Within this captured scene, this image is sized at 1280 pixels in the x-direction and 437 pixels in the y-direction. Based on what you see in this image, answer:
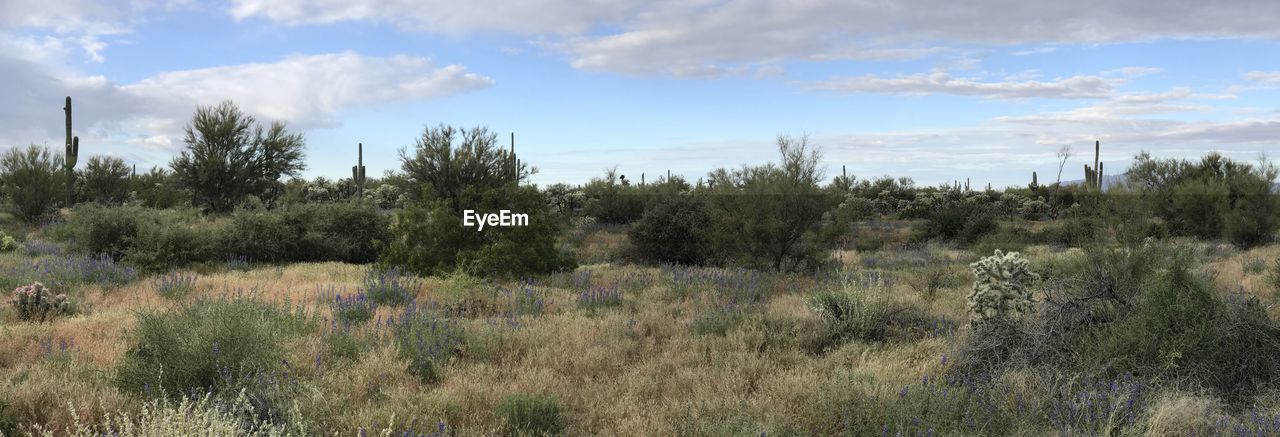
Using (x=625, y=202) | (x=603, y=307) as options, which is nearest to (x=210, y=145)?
(x=625, y=202)

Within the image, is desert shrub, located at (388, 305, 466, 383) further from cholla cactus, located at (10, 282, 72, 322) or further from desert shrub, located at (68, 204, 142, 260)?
desert shrub, located at (68, 204, 142, 260)

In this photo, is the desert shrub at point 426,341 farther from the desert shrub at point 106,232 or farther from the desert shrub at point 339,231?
the desert shrub at point 106,232

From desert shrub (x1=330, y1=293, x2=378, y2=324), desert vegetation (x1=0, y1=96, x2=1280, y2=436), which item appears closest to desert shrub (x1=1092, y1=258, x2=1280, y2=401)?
desert vegetation (x1=0, y1=96, x2=1280, y2=436)

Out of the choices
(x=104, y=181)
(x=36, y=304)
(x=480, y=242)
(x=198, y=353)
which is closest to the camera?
(x=198, y=353)

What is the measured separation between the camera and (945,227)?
1046 inches

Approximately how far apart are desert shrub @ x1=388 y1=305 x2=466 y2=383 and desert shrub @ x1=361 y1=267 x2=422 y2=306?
5.77 feet

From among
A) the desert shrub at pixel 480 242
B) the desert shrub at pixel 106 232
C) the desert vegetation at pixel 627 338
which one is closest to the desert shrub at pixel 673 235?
the desert vegetation at pixel 627 338

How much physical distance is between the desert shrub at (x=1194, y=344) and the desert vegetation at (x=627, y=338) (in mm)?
24

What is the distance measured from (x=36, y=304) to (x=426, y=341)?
538cm

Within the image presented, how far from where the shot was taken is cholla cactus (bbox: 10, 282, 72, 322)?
8195 millimetres

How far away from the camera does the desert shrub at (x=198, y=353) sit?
5.17m

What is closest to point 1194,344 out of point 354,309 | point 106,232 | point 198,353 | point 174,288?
point 198,353

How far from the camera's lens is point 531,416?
4641 mm

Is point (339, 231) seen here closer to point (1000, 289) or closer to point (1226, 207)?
point (1000, 289)
